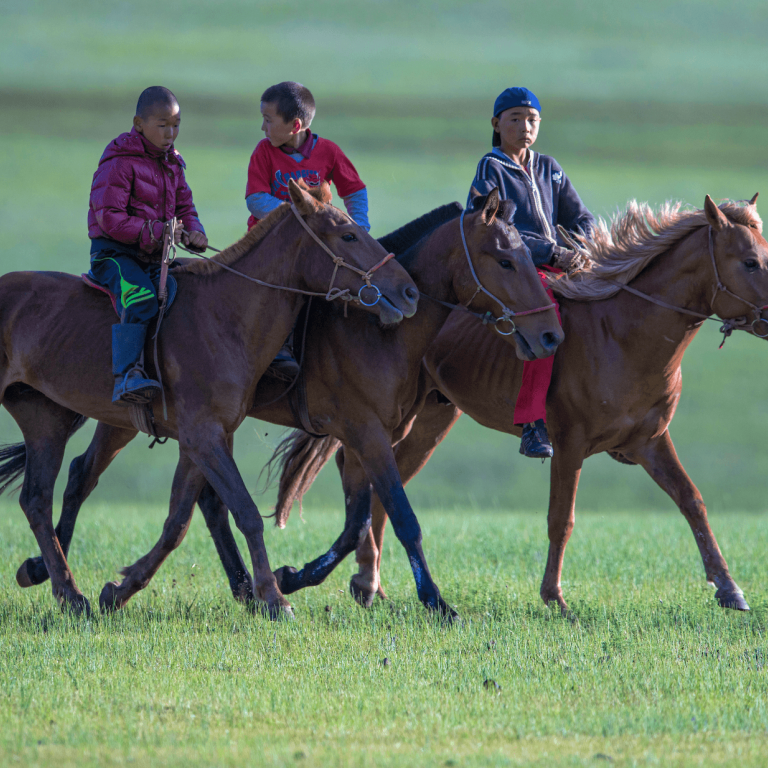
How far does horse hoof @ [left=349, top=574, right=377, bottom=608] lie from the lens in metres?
6.60

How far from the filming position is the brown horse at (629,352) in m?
5.85

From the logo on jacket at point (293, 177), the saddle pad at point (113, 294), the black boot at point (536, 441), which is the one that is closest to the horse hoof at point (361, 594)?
the black boot at point (536, 441)

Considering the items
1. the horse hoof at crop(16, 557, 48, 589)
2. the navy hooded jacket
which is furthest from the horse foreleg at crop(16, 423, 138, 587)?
the navy hooded jacket

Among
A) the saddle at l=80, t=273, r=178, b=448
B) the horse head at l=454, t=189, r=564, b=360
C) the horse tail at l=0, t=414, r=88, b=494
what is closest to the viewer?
the horse head at l=454, t=189, r=564, b=360

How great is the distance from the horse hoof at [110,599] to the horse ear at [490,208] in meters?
3.12

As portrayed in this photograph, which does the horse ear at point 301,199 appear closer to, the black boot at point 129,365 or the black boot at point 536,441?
the black boot at point 129,365

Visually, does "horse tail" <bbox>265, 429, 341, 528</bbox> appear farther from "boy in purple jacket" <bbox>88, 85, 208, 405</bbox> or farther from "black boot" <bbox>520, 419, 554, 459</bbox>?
"boy in purple jacket" <bbox>88, 85, 208, 405</bbox>

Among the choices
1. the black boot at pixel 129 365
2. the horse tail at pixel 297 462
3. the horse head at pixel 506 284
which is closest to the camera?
the black boot at pixel 129 365

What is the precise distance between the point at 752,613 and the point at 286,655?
9.68 ft

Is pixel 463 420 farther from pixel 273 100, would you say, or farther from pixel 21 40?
pixel 21 40

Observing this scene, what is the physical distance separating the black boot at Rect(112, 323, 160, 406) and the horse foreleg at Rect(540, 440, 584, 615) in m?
2.56

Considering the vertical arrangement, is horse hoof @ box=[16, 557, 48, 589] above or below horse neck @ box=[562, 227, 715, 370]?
below

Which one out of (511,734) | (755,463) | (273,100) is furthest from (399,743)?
(755,463)

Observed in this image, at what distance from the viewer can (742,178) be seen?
93.5 ft
